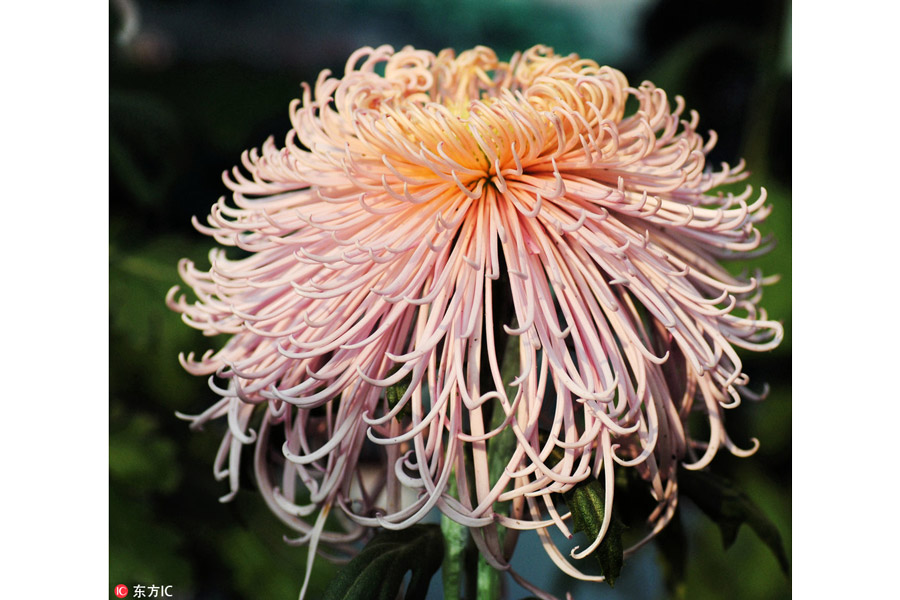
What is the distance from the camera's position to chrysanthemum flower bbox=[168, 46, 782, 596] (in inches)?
19.7

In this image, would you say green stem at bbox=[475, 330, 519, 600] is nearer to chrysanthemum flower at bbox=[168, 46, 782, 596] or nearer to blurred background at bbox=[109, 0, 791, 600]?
chrysanthemum flower at bbox=[168, 46, 782, 596]

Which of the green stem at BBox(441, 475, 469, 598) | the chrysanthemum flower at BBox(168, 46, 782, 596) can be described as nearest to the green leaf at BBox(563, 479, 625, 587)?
the chrysanthemum flower at BBox(168, 46, 782, 596)

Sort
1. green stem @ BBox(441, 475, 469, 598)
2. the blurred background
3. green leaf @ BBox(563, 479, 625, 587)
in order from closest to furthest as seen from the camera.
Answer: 1. green leaf @ BBox(563, 479, 625, 587)
2. green stem @ BBox(441, 475, 469, 598)
3. the blurred background

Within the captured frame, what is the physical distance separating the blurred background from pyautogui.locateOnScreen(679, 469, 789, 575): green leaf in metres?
0.04

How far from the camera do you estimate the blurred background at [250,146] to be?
0.72m

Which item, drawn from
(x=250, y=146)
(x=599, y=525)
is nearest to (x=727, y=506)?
(x=599, y=525)

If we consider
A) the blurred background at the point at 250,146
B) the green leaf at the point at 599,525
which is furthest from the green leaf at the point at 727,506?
the green leaf at the point at 599,525

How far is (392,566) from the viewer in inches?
22.2

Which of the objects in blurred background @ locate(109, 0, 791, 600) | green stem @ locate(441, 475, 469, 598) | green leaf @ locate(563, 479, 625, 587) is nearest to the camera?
green leaf @ locate(563, 479, 625, 587)

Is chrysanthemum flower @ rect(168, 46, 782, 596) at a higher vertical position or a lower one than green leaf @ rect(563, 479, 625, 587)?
higher

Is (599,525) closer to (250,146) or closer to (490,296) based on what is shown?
(490,296)

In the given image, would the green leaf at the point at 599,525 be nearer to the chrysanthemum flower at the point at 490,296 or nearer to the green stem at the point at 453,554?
the chrysanthemum flower at the point at 490,296

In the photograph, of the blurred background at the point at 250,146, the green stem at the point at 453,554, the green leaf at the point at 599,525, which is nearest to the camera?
the green leaf at the point at 599,525

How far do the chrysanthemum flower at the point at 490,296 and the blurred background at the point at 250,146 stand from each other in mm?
154
